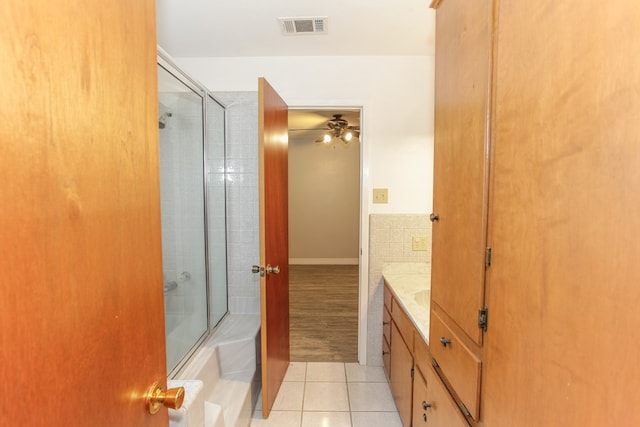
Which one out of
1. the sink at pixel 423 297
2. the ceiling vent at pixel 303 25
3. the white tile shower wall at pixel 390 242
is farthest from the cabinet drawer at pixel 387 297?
the ceiling vent at pixel 303 25

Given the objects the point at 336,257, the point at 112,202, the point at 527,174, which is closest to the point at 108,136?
the point at 112,202

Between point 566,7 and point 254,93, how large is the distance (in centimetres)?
214

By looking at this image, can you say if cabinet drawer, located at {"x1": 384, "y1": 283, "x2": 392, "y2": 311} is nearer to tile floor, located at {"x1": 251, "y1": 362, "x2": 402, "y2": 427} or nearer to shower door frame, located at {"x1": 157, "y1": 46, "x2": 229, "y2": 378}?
tile floor, located at {"x1": 251, "y1": 362, "x2": 402, "y2": 427}

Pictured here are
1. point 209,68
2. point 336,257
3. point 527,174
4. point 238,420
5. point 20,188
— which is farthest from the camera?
point 336,257

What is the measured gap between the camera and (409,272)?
239 cm

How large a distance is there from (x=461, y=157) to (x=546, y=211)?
1.29 feet

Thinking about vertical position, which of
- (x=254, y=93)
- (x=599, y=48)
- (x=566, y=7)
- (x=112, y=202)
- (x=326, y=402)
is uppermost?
(x=254, y=93)

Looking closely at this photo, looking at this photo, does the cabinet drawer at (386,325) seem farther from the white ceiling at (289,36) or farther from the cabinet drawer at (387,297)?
the white ceiling at (289,36)

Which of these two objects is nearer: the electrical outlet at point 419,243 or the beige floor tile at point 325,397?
the beige floor tile at point 325,397

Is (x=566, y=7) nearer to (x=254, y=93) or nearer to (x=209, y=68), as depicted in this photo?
(x=254, y=93)

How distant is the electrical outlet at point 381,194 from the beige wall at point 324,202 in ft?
10.7

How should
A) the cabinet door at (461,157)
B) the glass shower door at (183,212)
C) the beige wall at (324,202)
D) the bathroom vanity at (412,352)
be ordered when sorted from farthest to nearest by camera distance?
1. the beige wall at (324,202)
2. the glass shower door at (183,212)
3. the bathroom vanity at (412,352)
4. the cabinet door at (461,157)

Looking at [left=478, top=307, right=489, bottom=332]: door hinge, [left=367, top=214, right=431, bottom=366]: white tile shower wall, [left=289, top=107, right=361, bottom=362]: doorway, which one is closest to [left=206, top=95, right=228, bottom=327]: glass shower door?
[left=367, top=214, right=431, bottom=366]: white tile shower wall

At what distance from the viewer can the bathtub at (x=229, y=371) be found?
1694mm
